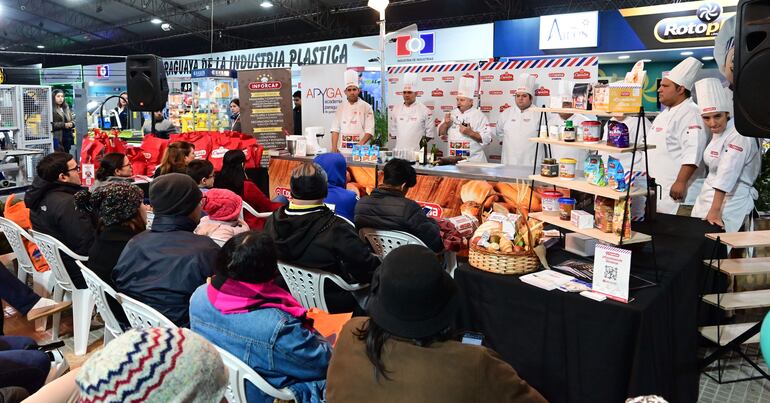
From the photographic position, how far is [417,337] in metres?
1.37

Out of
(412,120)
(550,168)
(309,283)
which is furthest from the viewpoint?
(412,120)

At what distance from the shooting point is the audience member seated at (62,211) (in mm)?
3436

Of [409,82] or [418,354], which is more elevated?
[409,82]

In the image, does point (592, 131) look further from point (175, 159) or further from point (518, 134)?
point (518, 134)

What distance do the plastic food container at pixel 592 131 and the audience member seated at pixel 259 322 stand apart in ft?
4.76

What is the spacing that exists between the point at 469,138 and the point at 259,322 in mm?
4883

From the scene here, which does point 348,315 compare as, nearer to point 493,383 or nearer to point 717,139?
point 493,383

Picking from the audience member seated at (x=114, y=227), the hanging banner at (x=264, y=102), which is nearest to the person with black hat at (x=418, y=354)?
the audience member seated at (x=114, y=227)

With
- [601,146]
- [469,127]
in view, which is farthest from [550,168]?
[469,127]

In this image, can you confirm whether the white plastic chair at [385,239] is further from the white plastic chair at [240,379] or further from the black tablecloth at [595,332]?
the white plastic chair at [240,379]

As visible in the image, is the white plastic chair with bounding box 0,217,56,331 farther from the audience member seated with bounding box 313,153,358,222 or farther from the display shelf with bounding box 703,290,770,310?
the display shelf with bounding box 703,290,770,310

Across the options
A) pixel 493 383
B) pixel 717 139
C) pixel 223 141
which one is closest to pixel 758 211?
pixel 717 139

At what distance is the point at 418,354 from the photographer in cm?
137

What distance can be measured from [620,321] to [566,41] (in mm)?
8917
